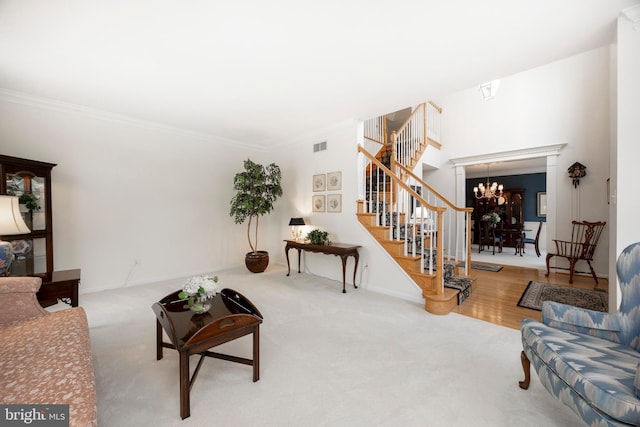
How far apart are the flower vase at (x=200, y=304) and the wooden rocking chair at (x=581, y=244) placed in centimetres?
550

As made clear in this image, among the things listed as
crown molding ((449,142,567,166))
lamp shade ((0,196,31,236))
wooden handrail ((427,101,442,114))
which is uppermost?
wooden handrail ((427,101,442,114))

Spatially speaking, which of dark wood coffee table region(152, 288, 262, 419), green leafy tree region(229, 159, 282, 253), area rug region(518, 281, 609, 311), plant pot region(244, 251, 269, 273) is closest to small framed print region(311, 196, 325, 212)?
green leafy tree region(229, 159, 282, 253)

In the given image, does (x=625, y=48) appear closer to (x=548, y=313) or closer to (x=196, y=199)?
(x=548, y=313)

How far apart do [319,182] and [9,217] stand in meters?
3.87

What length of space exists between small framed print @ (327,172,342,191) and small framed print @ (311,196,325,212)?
27cm

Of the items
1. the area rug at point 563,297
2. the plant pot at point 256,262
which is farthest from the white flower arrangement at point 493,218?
the plant pot at point 256,262

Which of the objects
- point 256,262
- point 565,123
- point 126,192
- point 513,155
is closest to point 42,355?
point 126,192

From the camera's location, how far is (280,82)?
10.1 feet

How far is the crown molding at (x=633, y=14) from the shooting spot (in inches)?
75.7

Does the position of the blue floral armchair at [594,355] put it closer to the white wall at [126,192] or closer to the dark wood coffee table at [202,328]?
the dark wood coffee table at [202,328]

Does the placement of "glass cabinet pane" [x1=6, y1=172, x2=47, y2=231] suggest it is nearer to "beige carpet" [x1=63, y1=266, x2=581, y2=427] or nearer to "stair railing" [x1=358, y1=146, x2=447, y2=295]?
"beige carpet" [x1=63, y1=266, x2=581, y2=427]

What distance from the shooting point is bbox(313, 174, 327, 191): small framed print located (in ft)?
15.9

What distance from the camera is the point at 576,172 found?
497 cm

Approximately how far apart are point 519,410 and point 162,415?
7.41ft
